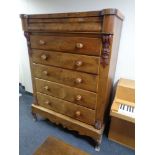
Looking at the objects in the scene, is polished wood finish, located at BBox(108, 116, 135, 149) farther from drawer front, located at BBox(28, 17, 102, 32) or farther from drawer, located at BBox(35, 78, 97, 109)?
drawer front, located at BBox(28, 17, 102, 32)

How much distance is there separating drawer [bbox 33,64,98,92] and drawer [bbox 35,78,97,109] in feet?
0.16

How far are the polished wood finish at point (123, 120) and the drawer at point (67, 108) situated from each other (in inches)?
9.0

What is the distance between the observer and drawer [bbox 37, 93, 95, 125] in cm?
142

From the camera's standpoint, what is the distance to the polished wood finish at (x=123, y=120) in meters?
1.39

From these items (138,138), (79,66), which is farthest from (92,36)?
(138,138)

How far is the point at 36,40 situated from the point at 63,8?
1.97 ft

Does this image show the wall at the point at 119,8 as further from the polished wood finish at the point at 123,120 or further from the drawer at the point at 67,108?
the drawer at the point at 67,108

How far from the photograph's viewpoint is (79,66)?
50.2 inches

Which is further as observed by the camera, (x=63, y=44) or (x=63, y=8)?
(x=63, y=8)

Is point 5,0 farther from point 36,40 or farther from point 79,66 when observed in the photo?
point 36,40

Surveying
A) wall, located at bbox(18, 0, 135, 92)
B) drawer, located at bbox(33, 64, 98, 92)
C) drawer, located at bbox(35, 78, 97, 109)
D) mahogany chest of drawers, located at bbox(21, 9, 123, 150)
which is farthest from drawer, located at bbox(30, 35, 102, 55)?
wall, located at bbox(18, 0, 135, 92)

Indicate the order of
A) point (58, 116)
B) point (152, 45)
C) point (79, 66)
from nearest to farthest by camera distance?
1. point (152, 45)
2. point (79, 66)
3. point (58, 116)

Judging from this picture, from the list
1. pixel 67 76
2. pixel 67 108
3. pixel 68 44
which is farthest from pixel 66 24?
pixel 67 108

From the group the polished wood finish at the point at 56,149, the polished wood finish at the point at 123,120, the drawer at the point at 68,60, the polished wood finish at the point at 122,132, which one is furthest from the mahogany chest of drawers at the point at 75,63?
the polished wood finish at the point at 56,149
